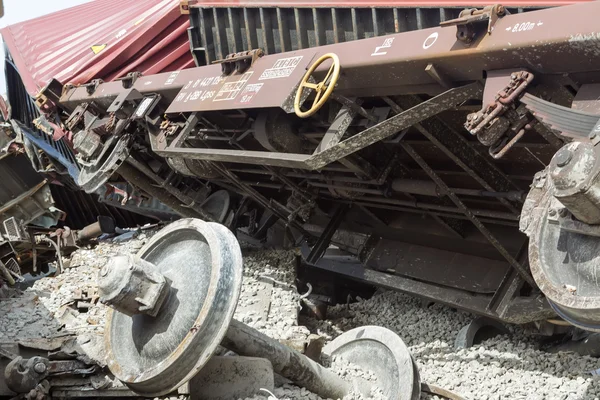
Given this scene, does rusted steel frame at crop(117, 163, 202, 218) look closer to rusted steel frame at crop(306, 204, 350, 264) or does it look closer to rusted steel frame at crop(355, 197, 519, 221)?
rusted steel frame at crop(306, 204, 350, 264)

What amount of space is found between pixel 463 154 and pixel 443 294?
1543mm

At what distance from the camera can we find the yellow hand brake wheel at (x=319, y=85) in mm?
4176

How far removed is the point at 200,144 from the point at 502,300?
2815 millimetres

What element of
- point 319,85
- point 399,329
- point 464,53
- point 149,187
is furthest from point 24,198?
point 464,53

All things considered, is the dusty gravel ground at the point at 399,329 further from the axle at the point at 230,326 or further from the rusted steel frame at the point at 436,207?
the rusted steel frame at the point at 436,207

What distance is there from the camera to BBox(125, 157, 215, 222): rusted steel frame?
7.26m

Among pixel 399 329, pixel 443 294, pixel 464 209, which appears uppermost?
pixel 464 209

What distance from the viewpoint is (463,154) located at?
182 inches

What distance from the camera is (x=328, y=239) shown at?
6738mm

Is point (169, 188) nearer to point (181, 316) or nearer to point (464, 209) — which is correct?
point (464, 209)

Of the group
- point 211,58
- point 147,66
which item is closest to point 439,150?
point 211,58

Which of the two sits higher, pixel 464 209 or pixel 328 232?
pixel 464 209

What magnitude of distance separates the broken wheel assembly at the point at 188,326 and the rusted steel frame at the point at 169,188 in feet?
9.40

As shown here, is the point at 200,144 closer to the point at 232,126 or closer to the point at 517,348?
the point at 232,126
